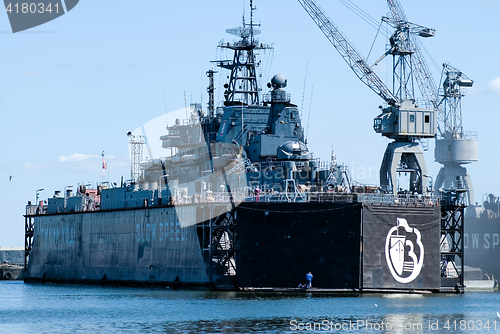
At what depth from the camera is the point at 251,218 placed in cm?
6838

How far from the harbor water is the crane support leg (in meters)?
9.28

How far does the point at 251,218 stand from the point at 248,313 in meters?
12.7

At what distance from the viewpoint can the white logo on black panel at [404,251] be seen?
222 feet

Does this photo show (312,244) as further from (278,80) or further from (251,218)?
(278,80)

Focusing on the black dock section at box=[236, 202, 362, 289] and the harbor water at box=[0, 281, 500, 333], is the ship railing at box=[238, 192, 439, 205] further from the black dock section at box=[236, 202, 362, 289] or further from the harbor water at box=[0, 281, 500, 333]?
the harbor water at box=[0, 281, 500, 333]

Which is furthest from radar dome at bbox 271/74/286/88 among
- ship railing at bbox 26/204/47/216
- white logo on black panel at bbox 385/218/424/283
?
ship railing at bbox 26/204/47/216

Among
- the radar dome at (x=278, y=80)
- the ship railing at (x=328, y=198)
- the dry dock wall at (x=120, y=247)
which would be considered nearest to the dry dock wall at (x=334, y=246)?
the ship railing at (x=328, y=198)

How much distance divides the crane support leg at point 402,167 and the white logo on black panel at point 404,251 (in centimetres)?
689

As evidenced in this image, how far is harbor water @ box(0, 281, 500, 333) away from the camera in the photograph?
51.1 m

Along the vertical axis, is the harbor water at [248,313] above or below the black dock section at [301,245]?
below

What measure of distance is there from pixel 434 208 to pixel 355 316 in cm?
1743

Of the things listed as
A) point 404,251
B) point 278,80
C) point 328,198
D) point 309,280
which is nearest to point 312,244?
point 309,280

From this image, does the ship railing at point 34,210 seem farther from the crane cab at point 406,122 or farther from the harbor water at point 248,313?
the crane cab at point 406,122

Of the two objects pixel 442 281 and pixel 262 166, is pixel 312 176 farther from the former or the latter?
pixel 442 281
